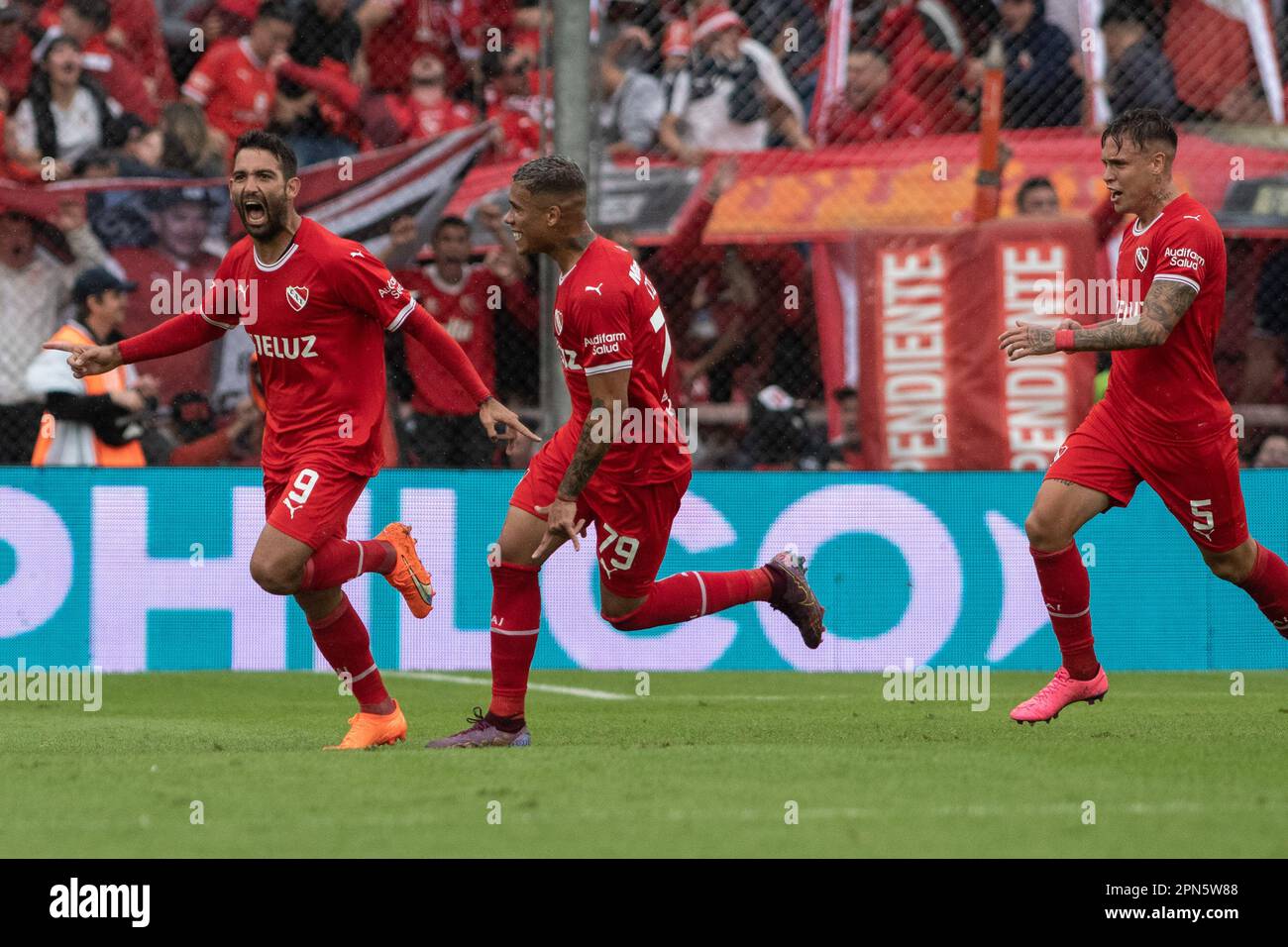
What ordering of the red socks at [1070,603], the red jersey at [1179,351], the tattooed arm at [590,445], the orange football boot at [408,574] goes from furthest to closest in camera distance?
1. the orange football boot at [408,574]
2. the red socks at [1070,603]
3. the red jersey at [1179,351]
4. the tattooed arm at [590,445]

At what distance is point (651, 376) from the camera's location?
264 inches

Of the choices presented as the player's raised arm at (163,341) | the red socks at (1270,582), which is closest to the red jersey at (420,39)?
the player's raised arm at (163,341)

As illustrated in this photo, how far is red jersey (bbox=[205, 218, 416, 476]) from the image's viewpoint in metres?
6.72

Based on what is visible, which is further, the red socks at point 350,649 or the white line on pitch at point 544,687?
the white line on pitch at point 544,687

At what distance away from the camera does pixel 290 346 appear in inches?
266

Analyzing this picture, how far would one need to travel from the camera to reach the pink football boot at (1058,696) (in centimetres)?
712

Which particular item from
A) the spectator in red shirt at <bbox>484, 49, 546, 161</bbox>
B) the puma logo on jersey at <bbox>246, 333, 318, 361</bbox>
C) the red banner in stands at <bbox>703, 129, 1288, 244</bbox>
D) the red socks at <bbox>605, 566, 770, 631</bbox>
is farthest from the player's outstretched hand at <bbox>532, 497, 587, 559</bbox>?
the spectator in red shirt at <bbox>484, 49, 546, 161</bbox>

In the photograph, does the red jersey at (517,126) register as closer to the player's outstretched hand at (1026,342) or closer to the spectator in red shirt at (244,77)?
the spectator in red shirt at (244,77)

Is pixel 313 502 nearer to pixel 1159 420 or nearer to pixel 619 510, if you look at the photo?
pixel 619 510

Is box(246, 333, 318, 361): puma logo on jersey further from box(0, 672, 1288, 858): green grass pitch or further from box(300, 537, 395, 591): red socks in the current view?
box(0, 672, 1288, 858): green grass pitch

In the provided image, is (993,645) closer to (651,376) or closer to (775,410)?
(775,410)

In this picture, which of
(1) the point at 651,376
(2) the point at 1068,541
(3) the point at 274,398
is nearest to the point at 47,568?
(3) the point at 274,398

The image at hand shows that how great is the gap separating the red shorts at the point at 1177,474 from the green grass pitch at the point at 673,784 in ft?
2.57

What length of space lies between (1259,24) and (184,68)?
23.2 feet
